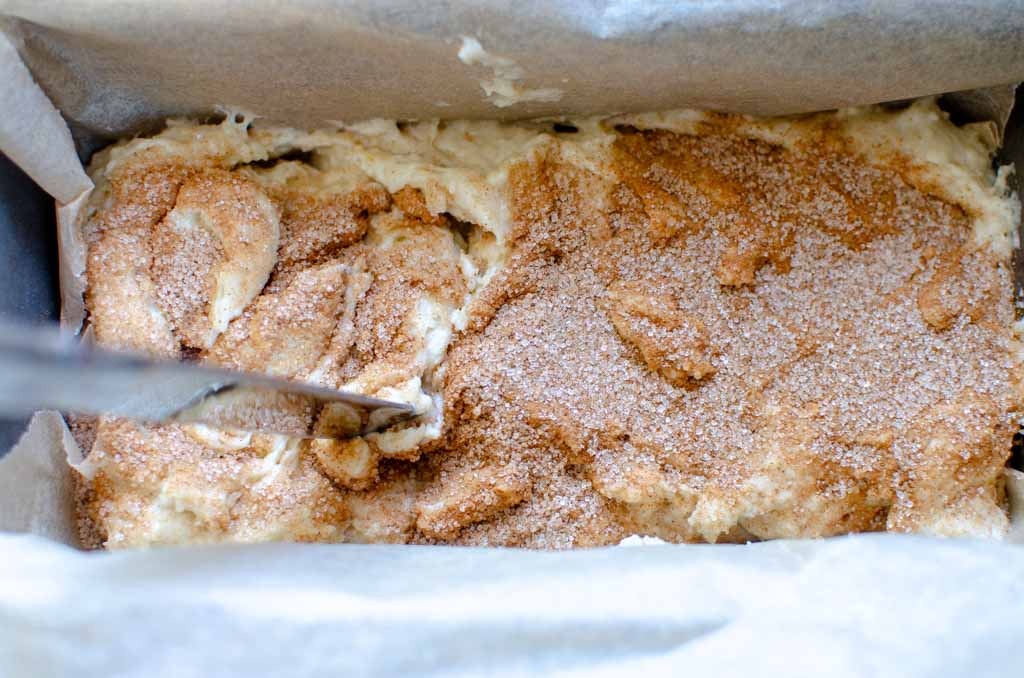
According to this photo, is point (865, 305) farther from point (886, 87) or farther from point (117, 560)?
point (117, 560)

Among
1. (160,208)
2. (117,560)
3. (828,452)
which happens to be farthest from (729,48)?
(117,560)

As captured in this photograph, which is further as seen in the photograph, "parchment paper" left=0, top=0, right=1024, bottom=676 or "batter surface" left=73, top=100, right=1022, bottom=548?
"batter surface" left=73, top=100, right=1022, bottom=548

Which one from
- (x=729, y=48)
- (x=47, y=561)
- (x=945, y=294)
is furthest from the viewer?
(x=945, y=294)

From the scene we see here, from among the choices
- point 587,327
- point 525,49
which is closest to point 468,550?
point 587,327

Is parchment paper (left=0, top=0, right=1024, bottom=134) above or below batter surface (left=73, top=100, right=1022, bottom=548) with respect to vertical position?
above

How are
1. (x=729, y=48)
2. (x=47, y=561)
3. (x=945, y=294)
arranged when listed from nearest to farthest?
(x=47, y=561)
(x=729, y=48)
(x=945, y=294)

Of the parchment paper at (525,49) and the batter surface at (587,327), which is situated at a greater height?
the parchment paper at (525,49)
